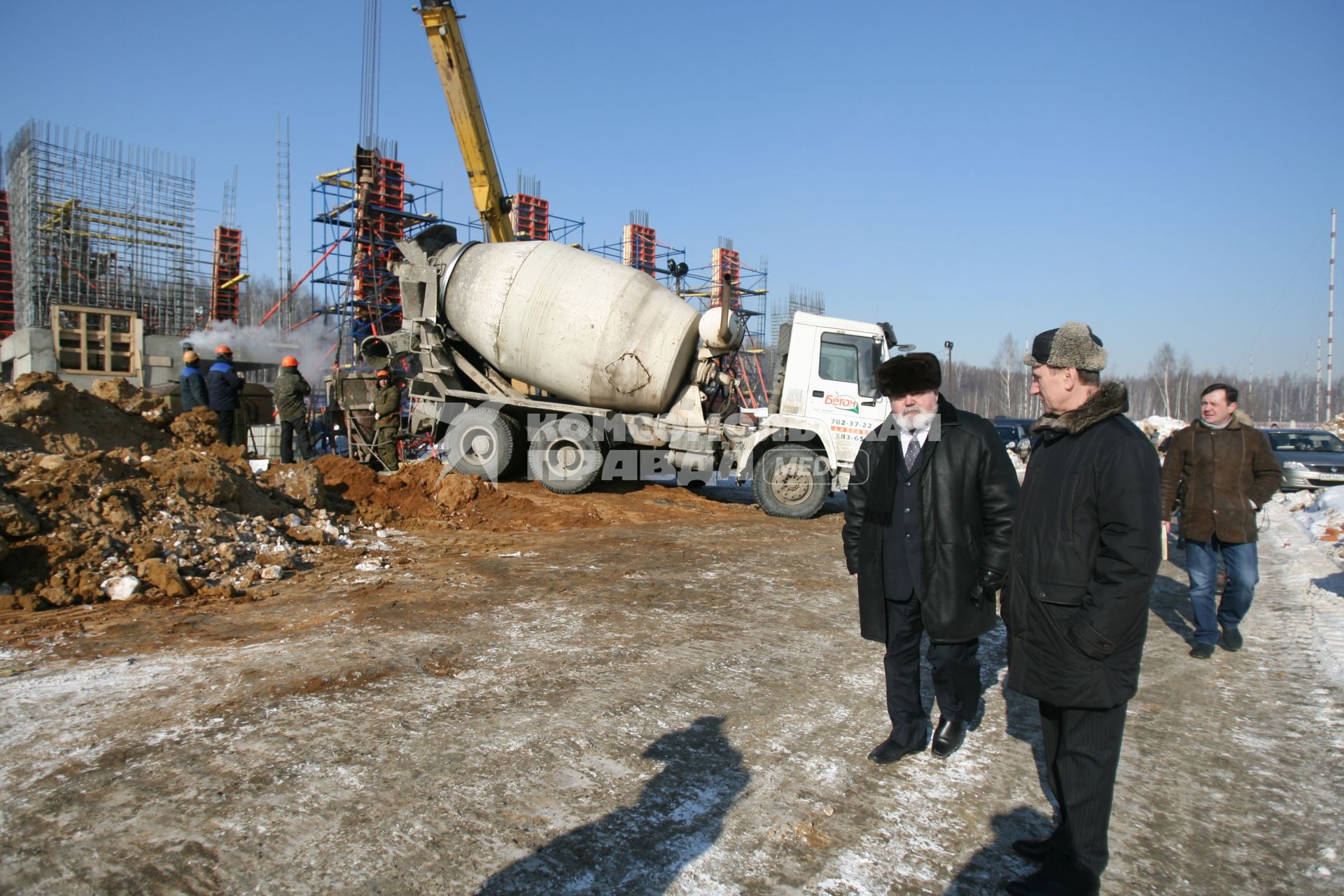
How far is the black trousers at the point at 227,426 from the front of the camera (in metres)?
10.6

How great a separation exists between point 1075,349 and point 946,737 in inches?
69.7

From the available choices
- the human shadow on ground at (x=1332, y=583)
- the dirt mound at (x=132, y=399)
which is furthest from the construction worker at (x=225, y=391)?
the human shadow on ground at (x=1332, y=583)

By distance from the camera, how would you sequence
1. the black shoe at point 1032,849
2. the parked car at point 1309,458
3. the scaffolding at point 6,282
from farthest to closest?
the scaffolding at point 6,282 → the parked car at point 1309,458 → the black shoe at point 1032,849

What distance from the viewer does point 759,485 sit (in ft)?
33.2

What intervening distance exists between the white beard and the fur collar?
69 centimetres

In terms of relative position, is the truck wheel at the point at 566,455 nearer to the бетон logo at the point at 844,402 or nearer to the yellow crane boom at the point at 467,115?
the бетон logo at the point at 844,402

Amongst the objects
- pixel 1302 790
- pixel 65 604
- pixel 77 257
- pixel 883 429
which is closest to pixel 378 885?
pixel 883 429

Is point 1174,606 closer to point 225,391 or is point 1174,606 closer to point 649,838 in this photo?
point 649,838

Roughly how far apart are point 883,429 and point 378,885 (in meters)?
2.86

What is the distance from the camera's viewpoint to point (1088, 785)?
92.8 inches

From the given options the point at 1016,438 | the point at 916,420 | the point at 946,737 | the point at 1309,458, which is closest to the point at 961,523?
the point at 916,420

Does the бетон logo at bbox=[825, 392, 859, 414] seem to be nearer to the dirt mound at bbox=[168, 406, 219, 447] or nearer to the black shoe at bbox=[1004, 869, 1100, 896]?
the black shoe at bbox=[1004, 869, 1100, 896]

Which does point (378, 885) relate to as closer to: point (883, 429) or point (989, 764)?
point (989, 764)

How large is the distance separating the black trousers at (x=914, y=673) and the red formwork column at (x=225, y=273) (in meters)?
28.2
